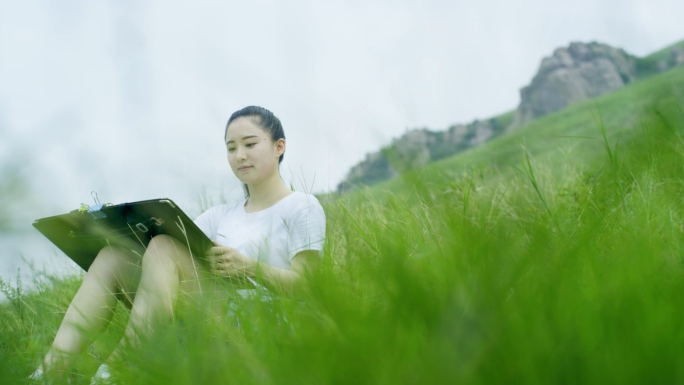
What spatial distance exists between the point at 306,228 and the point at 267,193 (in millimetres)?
416

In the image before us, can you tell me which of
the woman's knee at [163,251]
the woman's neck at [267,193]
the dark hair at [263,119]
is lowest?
the woman's knee at [163,251]

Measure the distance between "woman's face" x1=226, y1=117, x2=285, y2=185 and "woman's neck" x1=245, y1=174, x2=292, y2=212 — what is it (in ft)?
0.13

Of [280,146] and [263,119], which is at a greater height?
[263,119]

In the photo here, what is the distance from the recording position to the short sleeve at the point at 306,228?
2258mm

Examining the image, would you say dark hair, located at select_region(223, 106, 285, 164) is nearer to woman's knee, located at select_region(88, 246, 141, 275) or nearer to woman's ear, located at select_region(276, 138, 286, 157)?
woman's ear, located at select_region(276, 138, 286, 157)

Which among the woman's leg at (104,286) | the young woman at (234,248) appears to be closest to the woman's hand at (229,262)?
the young woman at (234,248)

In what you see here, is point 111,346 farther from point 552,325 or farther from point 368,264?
point 552,325

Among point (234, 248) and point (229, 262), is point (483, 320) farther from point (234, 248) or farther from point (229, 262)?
point (234, 248)

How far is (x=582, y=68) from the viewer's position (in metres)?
80.8

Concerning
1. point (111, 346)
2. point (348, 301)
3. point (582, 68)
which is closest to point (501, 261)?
point (348, 301)

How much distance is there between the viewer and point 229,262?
2.04 meters

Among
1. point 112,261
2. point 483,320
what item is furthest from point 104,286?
point 483,320

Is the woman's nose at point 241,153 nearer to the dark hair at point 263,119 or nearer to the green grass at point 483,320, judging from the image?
the dark hair at point 263,119

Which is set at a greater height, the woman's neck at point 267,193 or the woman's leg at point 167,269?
the woman's neck at point 267,193
